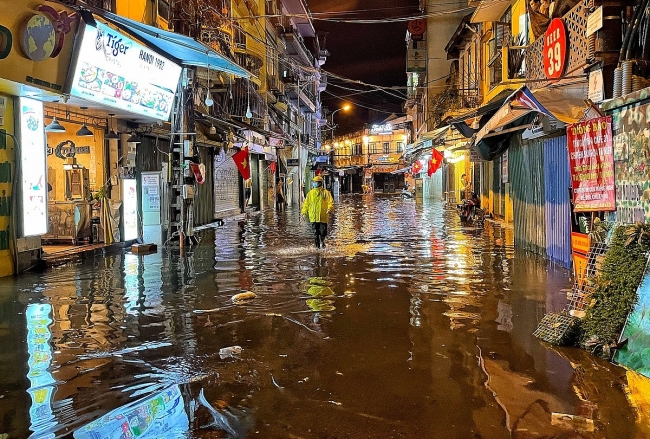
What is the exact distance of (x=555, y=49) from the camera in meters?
10.9

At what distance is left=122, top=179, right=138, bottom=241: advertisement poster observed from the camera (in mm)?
16672

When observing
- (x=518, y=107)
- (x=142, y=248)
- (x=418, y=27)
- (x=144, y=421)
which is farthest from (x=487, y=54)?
(x=144, y=421)

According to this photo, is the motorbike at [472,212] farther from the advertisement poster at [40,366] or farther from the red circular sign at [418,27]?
the red circular sign at [418,27]

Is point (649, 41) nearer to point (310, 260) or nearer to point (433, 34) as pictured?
point (310, 260)

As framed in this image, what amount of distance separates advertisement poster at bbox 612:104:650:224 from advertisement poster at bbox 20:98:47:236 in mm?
11233

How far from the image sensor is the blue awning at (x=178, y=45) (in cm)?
1184

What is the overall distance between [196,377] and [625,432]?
3802 millimetres

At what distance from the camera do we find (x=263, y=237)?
65.1ft

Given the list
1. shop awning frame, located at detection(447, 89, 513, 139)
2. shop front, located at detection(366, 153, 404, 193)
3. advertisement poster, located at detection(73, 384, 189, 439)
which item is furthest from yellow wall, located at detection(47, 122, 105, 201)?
shop front, located at detection(366, 153, 404, 193)

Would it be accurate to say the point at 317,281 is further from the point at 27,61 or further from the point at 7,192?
the point at 27,61

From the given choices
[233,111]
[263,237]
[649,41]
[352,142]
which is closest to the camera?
[649,41]

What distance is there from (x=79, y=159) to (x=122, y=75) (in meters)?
3.85

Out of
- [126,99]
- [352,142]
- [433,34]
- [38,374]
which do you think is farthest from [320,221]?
[352,142]

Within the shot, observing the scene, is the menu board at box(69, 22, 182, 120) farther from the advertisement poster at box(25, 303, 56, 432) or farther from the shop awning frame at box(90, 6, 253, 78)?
the advertisement poster at box(25, 303, 56, 432)
